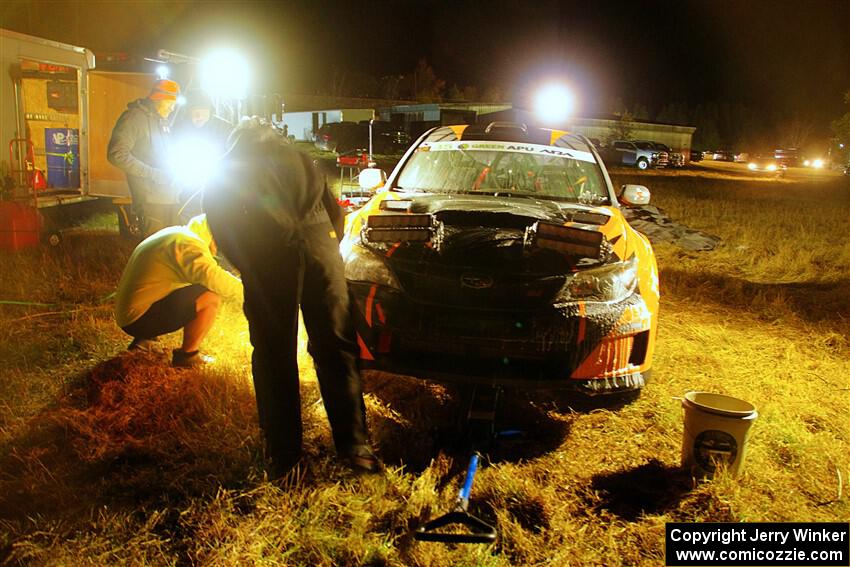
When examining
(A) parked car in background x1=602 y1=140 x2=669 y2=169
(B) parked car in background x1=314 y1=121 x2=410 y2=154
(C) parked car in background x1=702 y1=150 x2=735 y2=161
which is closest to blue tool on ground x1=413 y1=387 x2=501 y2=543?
(B) parked car in background x1=314 y1=121 x2=410 y2=154

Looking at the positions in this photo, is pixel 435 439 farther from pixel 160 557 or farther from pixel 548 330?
pixel 160 557

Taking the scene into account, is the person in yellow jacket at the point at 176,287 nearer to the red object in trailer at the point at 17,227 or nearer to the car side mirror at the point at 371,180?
the car side mirror at the point at 371,180

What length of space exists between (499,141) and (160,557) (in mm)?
3772

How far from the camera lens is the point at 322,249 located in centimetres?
275

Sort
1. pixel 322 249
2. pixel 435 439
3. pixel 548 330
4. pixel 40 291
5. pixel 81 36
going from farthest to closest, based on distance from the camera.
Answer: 1. pixel 81 36
2. pixel 40 291
3. pixel 435 439
4. pixel 548 330
5. pixel 322 249

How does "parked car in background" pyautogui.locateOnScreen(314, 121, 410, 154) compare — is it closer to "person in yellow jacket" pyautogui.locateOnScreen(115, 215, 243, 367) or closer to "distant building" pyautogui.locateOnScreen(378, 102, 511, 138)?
"distant building" pyautogui.locateOnScreen(378, 102, 511, 138)

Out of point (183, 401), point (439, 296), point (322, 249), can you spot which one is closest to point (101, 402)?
point (183, 401)

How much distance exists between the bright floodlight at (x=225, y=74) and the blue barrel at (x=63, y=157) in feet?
9.14

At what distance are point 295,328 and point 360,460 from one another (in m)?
0.67

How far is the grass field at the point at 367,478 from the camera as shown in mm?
2391

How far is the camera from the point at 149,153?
6617 millimetres

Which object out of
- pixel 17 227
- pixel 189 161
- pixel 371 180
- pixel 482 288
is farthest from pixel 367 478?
pixel 17 227

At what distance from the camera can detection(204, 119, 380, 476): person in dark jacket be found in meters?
2.57

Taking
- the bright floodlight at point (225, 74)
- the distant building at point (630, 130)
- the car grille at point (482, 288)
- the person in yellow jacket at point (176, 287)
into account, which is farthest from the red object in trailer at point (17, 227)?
the distant building at point (630, 130)
